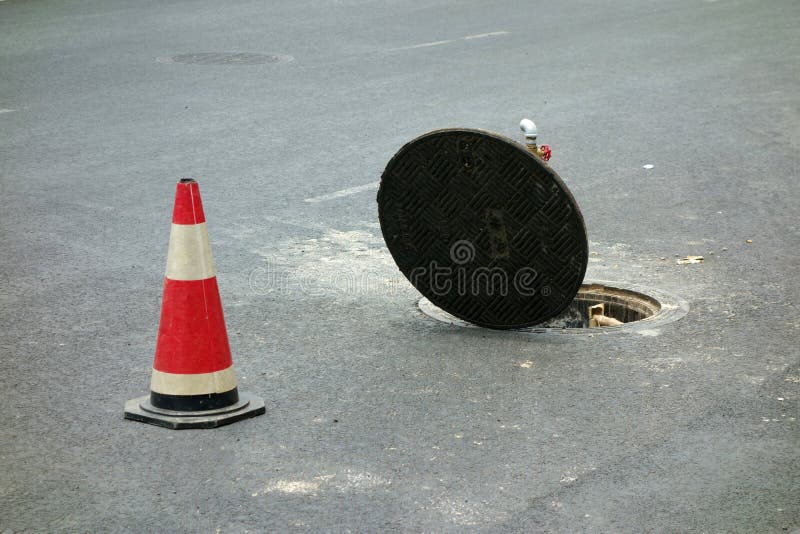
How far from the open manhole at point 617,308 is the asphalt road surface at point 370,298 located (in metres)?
0.10

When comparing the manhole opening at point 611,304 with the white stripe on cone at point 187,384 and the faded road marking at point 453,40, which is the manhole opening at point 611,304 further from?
the faded road marking at point 453,40

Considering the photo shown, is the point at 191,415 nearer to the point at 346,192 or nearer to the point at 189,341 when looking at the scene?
the point at 189,341

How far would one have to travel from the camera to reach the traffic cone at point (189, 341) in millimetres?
4703

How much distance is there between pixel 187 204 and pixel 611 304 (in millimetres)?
2590

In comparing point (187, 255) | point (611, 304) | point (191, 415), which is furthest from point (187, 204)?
point (611, 304)

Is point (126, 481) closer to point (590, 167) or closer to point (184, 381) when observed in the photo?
point (184, 381)

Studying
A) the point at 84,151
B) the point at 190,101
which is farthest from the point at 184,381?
the point at 190,101

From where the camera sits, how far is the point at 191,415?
184 inches

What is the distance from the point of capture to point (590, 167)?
9.15 metres

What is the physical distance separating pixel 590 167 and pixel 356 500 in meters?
5.60

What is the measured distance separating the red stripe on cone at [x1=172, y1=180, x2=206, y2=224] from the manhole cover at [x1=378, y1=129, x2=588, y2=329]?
4.21ft

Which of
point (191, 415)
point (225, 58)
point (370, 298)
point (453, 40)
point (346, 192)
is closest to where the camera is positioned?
point (191, 415)

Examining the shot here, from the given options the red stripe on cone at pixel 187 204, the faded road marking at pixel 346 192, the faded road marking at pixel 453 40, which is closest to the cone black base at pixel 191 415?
the red stripe on cone at pixel 187 204

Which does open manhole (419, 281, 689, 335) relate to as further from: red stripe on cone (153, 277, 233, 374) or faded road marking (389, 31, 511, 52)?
faded road marking (389, 31, 511, 52)
